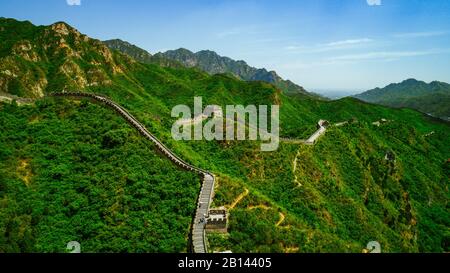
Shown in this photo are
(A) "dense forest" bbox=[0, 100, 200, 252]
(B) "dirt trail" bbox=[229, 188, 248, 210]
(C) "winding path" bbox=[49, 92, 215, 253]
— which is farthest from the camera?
(B) "dirt trail" bbox=[229, 188, 248, 210]

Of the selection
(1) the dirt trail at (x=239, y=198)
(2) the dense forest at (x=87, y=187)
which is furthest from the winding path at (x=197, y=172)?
(1) the dirt trail at (x=239, y=198)

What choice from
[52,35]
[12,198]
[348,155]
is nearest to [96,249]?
[12,198]

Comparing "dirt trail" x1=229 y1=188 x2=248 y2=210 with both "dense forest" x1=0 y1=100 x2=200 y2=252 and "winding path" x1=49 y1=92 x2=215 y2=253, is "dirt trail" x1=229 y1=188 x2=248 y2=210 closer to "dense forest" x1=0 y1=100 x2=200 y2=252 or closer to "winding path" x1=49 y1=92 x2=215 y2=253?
"winding path" x1=49 y1=92 x2=215 y2=253

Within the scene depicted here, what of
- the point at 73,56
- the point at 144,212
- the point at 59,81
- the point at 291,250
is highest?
the point at 73,56

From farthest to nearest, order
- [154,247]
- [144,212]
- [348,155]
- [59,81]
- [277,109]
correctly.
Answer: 1. [277,109]
2. [59,81]
3. [348,155]
4. [144,212]
5. [154,247]

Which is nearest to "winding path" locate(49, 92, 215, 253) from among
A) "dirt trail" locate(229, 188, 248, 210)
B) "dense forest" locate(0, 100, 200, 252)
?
"dense forest" locate(0, 100, 200, 252)

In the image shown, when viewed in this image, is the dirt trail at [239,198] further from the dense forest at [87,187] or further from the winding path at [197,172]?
the dense forest at [87,187]

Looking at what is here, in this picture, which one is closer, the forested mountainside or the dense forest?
the dense forest

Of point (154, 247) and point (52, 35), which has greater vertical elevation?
point (52, 35)
